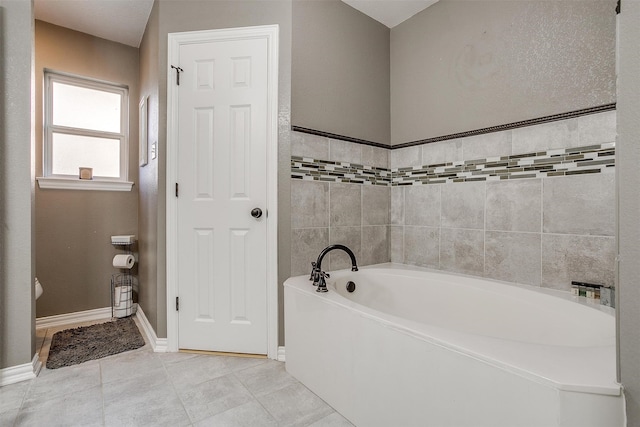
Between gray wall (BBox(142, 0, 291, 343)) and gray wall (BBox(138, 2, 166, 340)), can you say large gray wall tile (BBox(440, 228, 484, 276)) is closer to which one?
gray wall (BBox(142, 0, 291, 343))

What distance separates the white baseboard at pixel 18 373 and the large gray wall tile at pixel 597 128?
3257 mm

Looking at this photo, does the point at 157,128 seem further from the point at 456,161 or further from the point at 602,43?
the point at 602,43

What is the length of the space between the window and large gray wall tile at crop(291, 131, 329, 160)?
1.88 metres

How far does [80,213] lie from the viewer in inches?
108

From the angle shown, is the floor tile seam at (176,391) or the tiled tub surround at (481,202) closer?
the floor tile seam at (176,391)

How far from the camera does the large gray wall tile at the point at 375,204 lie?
2.44 metres

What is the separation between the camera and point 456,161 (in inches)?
86.0

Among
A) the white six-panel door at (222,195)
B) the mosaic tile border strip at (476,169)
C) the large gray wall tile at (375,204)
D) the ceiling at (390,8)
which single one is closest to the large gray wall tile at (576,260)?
the mosaic tile border strip at (476,169)

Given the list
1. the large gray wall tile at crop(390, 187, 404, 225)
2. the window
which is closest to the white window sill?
the window

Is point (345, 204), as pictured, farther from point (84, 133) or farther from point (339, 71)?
point (84, 133)

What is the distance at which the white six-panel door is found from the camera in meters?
2.03

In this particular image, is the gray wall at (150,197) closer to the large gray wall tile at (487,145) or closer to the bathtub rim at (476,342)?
the bathtub rim at (476,342)

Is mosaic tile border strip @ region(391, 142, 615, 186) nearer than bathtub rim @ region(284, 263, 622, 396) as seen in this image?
No

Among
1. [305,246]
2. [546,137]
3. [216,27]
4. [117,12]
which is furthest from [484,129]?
[117,12]
